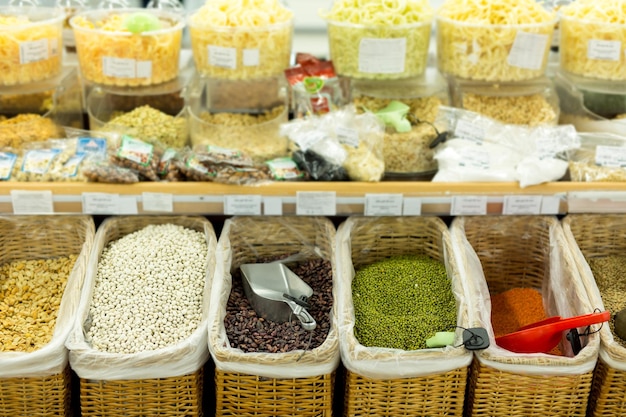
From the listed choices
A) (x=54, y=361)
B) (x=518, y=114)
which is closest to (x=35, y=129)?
(x=54, y=361)

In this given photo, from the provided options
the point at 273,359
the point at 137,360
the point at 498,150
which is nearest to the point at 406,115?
the point at 498,150

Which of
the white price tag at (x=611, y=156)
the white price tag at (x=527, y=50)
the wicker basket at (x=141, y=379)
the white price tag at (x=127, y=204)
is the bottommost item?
the wicker basket at (x=141, y=379)

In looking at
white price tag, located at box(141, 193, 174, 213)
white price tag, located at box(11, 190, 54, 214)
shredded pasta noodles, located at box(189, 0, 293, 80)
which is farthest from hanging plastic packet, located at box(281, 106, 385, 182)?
white price tag, located at box(11, 190, 54, 214)

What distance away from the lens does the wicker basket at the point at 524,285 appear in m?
1.75

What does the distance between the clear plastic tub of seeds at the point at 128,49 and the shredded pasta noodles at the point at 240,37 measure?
10cm

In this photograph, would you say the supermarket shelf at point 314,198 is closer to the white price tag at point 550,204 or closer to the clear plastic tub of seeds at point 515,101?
the white price tag at point 550,204

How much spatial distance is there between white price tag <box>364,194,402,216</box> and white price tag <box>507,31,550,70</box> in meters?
0.58

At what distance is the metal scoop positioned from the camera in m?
1.90

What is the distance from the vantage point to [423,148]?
7.36 ft

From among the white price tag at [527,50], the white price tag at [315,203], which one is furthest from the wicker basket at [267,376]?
the white price tag at [527,50]

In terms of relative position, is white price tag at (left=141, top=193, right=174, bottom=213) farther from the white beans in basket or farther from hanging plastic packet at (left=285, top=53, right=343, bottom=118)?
hanging plastic packet at (left=285, top=53, right=343, bottom=118)

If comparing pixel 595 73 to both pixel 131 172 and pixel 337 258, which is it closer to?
pixel 337 258

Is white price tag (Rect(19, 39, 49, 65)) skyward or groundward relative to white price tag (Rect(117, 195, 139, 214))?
skyward

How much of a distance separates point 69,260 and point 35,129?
1.49 feet
